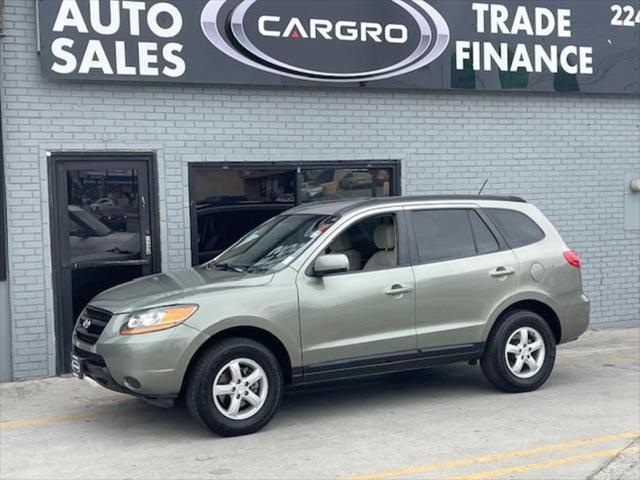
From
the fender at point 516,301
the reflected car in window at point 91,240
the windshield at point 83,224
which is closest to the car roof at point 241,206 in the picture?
the reflected car in window at point 91,240

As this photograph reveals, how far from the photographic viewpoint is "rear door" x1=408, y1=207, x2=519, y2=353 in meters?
7.31

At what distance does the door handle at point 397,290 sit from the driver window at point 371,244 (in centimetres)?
23

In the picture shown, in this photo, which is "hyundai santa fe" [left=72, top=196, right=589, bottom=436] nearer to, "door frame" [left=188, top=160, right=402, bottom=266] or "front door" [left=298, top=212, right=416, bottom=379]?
"front door" [left=298, top=212, right=416, bottom=379]

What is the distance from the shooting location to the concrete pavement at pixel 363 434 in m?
5.77

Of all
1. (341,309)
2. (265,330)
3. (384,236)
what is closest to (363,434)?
(341,309)

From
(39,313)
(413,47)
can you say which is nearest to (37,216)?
(39,313)

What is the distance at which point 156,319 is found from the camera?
20.8 ft

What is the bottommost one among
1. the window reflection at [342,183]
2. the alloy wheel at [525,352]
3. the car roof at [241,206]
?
the alloy wheel at [525,352]

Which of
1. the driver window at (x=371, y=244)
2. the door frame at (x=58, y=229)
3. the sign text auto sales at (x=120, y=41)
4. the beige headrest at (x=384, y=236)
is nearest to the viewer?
the driver window at (x=371, y=244)

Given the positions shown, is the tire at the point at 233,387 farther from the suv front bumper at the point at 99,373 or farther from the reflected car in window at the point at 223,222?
the reflected car in window at the point at 223,222

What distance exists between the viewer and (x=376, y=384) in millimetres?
8320

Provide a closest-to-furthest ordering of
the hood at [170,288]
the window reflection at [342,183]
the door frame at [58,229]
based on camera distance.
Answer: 1. the hood at [170,288]
2. the door frame at [58,229]
3. the window reflection at [342,183]

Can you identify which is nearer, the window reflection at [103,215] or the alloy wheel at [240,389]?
the alloy wheel at [240,389]

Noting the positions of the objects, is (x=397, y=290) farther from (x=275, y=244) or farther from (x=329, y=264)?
(x=275, y=244)
